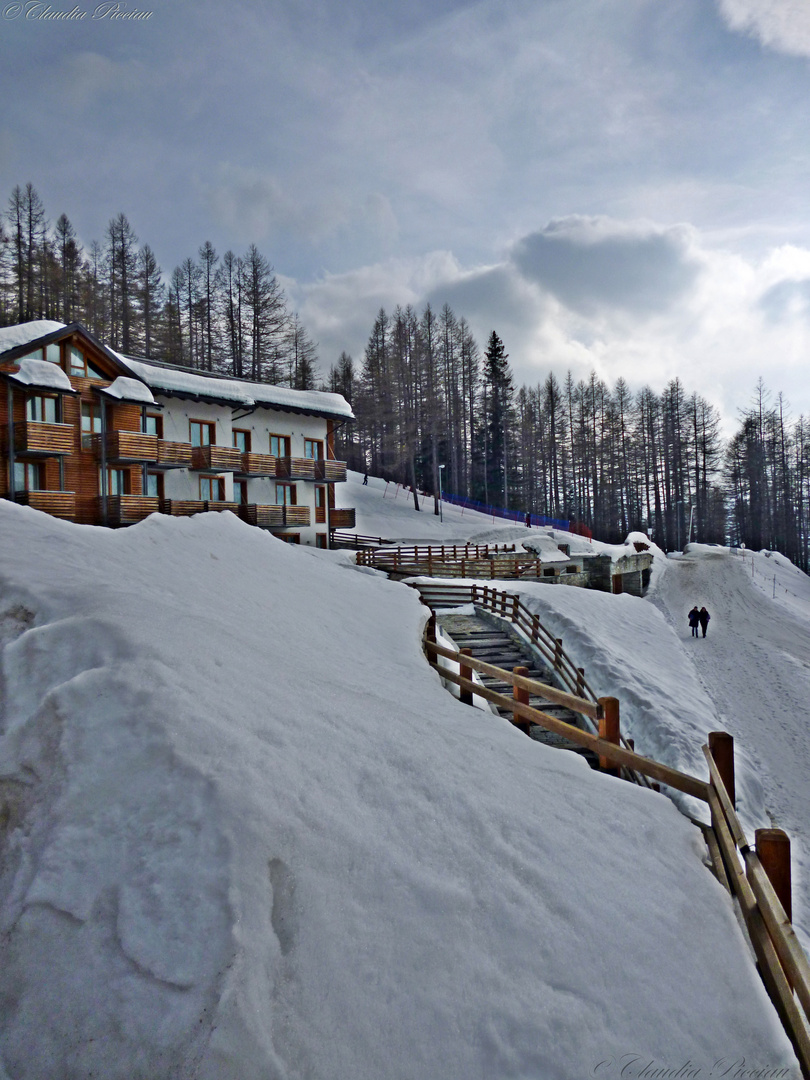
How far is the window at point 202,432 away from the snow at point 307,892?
24279mm

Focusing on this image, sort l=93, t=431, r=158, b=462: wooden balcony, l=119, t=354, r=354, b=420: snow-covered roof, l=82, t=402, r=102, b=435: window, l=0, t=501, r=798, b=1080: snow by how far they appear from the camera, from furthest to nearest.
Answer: l=119, t=354, r=354, b=420: snow-covered roof, l=82, t=402, r=102, b=435: window, l=93, t=431, r=158, b=462: wooden balcony, l=0, t=501, r=798, b=1080: snow

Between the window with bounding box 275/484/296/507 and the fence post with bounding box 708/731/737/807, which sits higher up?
the window with bounding box 275/484/296/507

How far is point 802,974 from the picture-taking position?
2941 millimetres

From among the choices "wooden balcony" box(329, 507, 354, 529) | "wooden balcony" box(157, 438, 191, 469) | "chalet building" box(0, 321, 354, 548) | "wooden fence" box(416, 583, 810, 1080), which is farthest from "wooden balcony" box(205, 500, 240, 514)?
"wooden fence" box(416, 583, 810, 1080)

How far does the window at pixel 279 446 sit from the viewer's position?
32.0 m

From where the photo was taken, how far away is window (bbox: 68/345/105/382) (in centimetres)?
2416

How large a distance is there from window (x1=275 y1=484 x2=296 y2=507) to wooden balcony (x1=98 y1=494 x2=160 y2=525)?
796cm

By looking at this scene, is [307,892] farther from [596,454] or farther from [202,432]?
Result: [596,454]

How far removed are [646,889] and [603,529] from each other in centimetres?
6285

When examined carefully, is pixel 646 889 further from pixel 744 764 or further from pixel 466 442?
pixel 466 442

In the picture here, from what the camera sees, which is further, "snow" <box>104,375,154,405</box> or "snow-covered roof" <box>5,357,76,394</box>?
"snow" <box>104,375,154,405</box>

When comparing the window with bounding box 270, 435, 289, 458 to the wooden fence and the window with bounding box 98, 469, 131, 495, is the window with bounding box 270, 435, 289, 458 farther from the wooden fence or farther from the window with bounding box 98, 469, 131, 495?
the wooden fence

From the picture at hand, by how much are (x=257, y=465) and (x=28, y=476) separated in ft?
33.9

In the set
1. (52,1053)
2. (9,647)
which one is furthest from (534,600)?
(52,1053)
